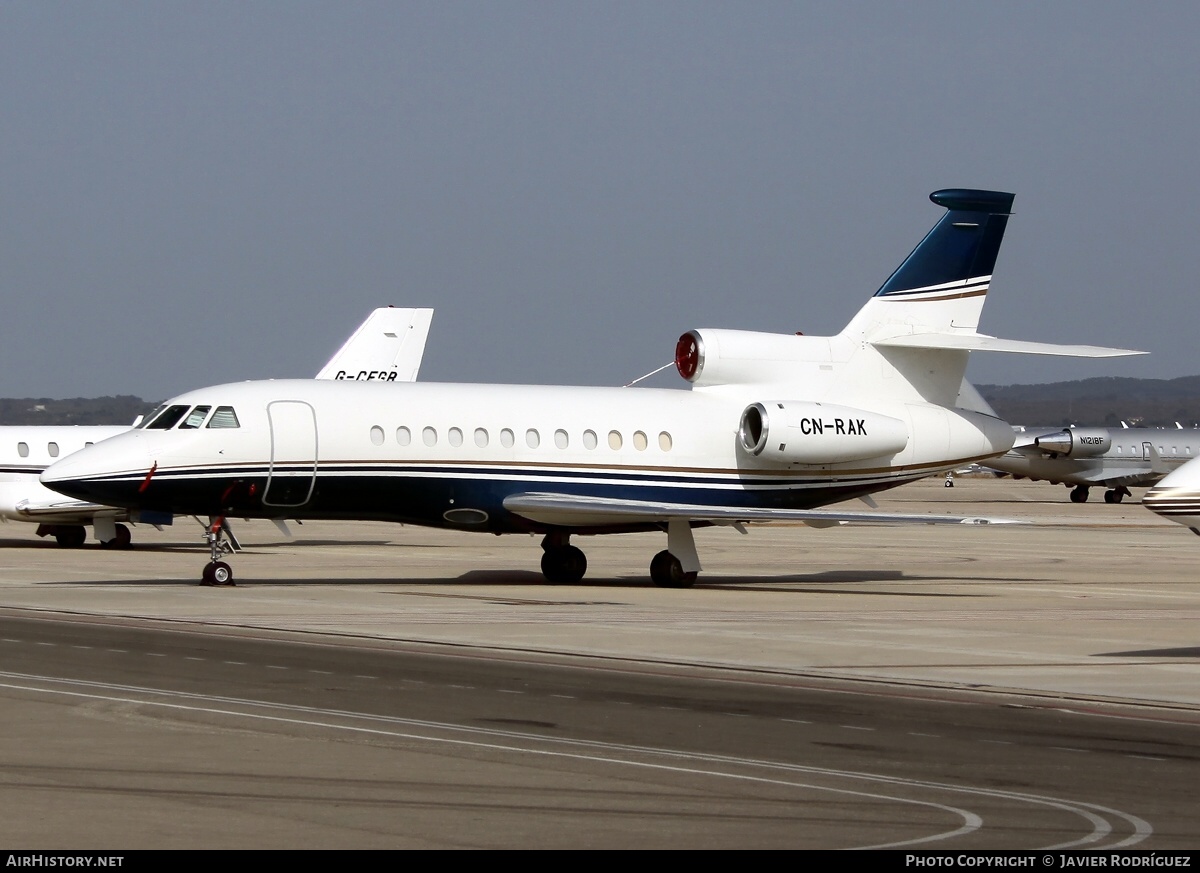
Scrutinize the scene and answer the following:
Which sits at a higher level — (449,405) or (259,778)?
(449,405)

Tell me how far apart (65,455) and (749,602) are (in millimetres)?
21043

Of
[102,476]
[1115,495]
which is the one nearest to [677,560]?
[102,476]

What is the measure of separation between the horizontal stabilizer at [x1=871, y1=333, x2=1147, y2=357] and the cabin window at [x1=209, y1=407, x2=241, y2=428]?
1209 centimetres

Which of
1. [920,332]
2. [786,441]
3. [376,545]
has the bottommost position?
[376,545]

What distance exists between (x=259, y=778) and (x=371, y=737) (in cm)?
182

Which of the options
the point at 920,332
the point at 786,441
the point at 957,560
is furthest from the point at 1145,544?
the point at 786,441

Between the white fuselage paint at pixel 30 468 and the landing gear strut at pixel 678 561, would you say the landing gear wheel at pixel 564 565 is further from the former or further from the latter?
the white fuselage paint at pixel 30 468

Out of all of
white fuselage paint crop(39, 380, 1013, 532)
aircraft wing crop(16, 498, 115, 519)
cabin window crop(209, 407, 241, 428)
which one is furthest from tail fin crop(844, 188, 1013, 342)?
aircraft wing crop(16, 498, 115, 519)

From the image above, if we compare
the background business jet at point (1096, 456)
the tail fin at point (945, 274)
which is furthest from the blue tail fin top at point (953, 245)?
the background business jet at point (1096, 456)

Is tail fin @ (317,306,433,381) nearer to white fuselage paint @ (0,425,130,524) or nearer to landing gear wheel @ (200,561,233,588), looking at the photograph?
white fuselage paint @ (0,425,130,524)

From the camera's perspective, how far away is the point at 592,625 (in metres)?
21.8

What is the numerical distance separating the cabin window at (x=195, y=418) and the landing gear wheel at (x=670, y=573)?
8.04 meters

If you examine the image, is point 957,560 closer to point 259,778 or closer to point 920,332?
point 920,332

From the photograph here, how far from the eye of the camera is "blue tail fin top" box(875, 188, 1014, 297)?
106 feet
